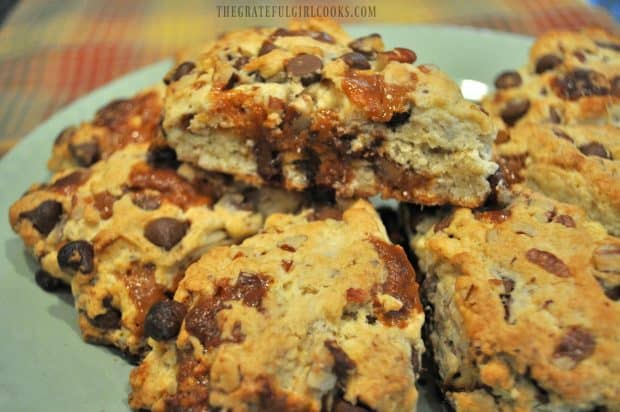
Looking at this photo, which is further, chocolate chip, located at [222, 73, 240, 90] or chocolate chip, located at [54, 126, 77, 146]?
chocolate chip, located at [54, 126, 77, 146]

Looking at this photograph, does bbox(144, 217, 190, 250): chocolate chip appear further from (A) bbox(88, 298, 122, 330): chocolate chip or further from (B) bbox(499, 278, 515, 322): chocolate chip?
(B) bbox(499, 278, 515, 322): chocolate chip

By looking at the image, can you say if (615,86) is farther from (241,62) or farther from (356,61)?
(241,62)

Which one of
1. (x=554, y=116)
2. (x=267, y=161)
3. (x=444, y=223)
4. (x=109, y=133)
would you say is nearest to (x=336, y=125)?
(x=267, y=161)

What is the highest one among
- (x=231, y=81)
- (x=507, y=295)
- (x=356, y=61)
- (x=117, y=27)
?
(x=356, y=61)

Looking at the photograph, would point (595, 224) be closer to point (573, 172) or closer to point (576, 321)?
point (573, 172)

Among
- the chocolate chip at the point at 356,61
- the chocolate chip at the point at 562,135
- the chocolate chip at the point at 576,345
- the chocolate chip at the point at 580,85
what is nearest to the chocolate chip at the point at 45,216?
the chocolate chip at the point at 356,61

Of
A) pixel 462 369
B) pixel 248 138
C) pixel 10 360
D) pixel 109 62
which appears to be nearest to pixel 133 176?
pixel 248 138

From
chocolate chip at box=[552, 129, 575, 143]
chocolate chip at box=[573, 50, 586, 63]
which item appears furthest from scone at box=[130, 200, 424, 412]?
Answer: chocolate chip at box=[573, 50, 586, 63]
